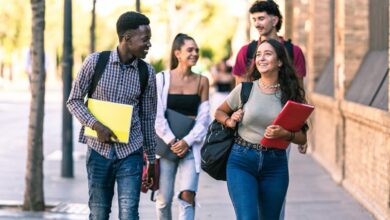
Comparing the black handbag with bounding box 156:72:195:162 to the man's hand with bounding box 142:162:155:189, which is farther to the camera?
the black handbag with bounding box 156:72:195:162

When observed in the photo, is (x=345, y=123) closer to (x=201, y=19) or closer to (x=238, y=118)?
(x=238, y=118)

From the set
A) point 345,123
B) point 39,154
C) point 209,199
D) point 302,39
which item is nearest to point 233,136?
point 39,154

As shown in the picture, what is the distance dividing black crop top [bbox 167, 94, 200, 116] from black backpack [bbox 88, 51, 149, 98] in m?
1.37

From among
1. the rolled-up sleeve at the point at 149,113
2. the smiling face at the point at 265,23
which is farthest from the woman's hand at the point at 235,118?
the smiling face at the point at 265,23

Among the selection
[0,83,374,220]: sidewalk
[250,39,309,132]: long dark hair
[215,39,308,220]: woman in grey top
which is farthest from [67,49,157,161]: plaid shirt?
[0,83,374,220]: sidewalk

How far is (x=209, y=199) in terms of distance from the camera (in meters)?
12.7

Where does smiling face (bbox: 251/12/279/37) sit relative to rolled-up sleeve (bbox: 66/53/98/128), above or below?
above

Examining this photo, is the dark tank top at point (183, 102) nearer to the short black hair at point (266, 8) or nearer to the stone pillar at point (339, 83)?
the short black hair at point (266, 8)

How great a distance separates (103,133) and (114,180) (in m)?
0.39

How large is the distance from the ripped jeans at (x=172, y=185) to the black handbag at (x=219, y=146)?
49.1 inches

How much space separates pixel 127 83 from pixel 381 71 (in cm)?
649

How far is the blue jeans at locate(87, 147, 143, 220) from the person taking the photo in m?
7.02

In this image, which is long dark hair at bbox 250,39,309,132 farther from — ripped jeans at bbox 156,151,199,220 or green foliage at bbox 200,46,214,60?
green foliage at bbox 200,46,214,60

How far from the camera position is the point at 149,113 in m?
7.34
